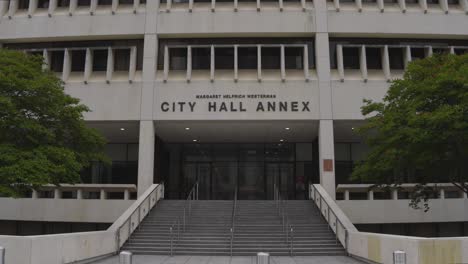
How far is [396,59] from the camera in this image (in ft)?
87.4

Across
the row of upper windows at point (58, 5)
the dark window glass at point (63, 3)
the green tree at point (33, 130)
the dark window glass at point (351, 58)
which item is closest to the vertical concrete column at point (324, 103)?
the dark window glass at point (351, 58)

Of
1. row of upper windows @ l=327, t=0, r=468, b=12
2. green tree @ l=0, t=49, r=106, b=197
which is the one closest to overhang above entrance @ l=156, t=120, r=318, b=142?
green tree @ l=0, t=49, r=106, b=197

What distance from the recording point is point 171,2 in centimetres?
2609

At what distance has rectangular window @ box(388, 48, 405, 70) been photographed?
26534 mm

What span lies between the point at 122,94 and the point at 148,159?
4.17m

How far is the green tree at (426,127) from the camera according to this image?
14266 mm

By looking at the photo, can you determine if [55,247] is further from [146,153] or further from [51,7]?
[51,7]

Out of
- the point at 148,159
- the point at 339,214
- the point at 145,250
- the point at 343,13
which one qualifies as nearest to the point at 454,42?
the point at 343,13

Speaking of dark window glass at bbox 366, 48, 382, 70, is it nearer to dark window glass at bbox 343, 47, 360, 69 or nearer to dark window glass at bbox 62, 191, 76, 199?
dark window glass at bbox 343, 47, 360, 69

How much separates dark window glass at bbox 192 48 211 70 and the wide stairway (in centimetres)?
899

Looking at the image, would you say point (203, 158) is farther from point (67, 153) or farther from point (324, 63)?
point (67, 153)

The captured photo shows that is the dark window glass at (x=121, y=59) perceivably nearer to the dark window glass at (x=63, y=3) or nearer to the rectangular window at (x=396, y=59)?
the dark window glass at (x=63, y=3)

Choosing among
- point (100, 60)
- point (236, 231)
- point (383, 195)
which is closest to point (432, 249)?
point (236, 231)

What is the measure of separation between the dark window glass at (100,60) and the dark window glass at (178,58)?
171 inches
